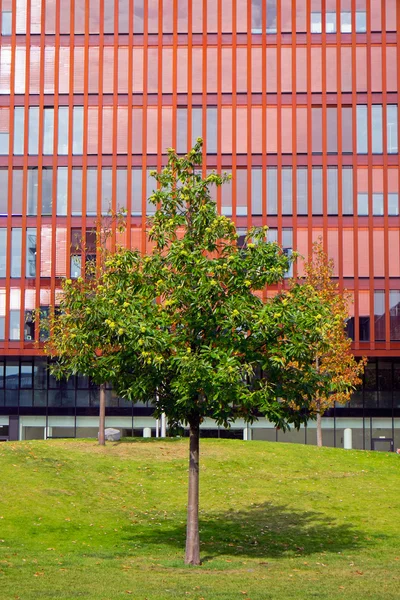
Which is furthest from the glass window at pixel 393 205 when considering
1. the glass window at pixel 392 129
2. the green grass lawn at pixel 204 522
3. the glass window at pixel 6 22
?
the glass window at pixel 6 22

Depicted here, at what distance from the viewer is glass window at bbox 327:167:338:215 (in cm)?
6956

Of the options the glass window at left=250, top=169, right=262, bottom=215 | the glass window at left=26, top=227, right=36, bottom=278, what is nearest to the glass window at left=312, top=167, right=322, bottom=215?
the glass window at left=250, top=169, right=262, bottom=215

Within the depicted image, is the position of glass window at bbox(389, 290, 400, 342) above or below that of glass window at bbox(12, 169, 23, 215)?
below

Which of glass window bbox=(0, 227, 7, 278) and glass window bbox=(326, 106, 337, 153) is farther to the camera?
glass window bbox=(326, 106, 337, 153)

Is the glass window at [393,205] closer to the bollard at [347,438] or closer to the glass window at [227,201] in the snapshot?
the glass window at [227,201]

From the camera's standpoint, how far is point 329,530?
101ft

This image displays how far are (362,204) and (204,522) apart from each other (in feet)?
141

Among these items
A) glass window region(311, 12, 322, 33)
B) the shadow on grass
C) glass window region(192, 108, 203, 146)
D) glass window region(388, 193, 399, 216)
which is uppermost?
glass window region(311, 12, 322, 33)

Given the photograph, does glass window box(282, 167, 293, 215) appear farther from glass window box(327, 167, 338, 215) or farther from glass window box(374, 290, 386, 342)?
glass window box(374, 290, 386, 342)

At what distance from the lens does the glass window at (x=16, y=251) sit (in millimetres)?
69688

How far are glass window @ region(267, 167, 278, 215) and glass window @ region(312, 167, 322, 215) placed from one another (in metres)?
2.85

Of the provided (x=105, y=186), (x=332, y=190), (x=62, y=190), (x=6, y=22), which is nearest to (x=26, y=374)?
(x=62, y=190)

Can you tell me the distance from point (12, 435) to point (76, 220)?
57.7 ft

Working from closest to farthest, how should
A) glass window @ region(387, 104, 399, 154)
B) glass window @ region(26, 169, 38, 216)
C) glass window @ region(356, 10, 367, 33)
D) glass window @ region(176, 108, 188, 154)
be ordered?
glass window @ region(387, 104, 399, 154) → glass window @ region(26, 169, 38, 216) → glass window @ region(176, 108, 188, 154) → glass window @ region(356, 10, 367, 33)
